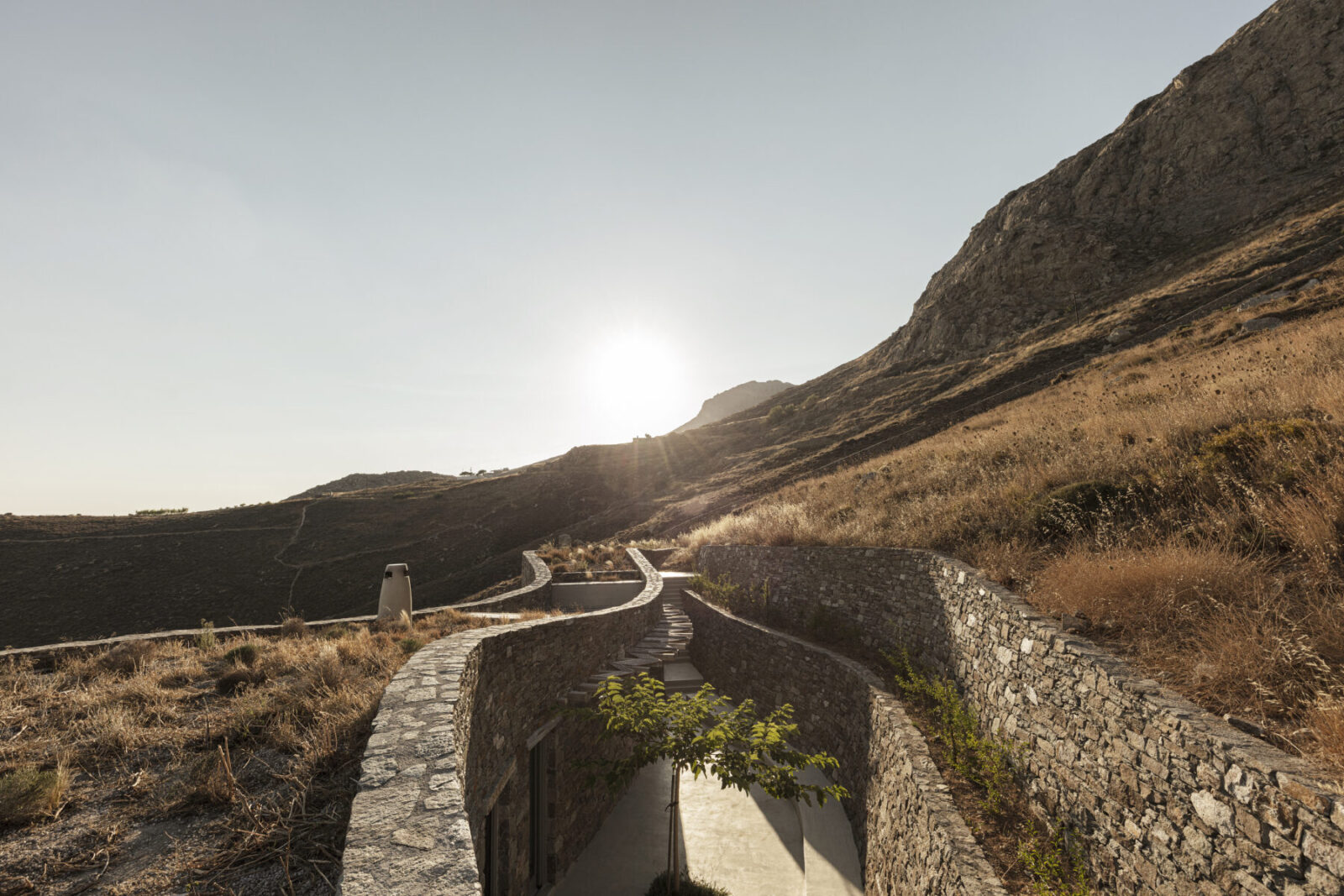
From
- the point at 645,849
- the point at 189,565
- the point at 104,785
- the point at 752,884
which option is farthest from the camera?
the point at 189,565

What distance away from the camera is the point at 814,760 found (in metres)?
8.29

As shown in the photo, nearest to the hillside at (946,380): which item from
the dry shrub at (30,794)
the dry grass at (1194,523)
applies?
the dry grass at (1194,523)

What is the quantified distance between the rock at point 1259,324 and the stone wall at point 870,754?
19.3m

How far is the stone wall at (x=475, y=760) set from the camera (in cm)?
308

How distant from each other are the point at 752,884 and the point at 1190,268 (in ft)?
163

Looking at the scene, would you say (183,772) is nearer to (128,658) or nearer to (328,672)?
(328,672)

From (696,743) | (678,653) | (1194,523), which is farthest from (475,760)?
(678,653)

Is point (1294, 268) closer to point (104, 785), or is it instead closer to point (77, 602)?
point (104, 785)

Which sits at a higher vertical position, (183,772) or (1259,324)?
(183,772)

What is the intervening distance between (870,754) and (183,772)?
9.06 metres

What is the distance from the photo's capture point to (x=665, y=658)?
13047 millimetres

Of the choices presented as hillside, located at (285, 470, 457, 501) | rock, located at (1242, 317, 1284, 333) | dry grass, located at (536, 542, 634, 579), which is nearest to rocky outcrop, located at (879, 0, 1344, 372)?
rock, located at (1242, 317, 1284, 333)

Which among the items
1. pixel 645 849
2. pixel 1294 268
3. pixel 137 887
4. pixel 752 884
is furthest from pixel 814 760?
pixel 1294 268

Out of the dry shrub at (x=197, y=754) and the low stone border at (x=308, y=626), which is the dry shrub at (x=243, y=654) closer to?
the dry shrub at (x=197, y=754)
